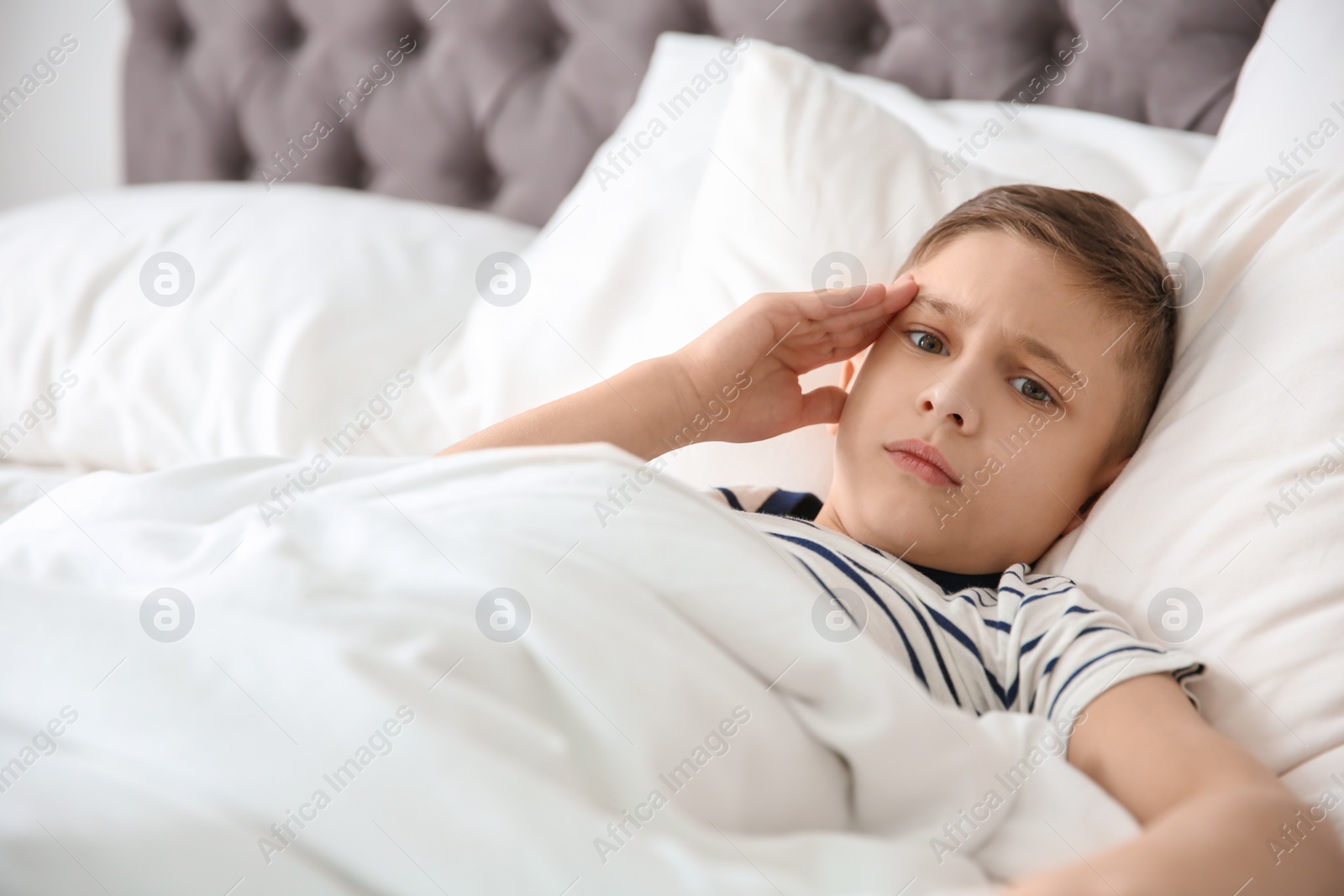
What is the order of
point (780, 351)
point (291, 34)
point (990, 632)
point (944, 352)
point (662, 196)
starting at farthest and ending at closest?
1. point (291, 34)
2. point (662, 196)
3. point (780, 351)
4. point (944, 352)
5. point (990, 632)

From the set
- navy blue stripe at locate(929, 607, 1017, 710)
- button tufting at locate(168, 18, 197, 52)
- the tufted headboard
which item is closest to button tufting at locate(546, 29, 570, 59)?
the tufted headboard

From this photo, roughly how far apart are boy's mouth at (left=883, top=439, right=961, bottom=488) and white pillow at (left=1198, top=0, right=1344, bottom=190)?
35 centimetres

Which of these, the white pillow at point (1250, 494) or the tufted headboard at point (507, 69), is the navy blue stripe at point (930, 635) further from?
the tufted headboard at point (507, 69)

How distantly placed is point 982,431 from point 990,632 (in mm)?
151

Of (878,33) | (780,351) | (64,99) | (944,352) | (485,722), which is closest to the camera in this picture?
(485,722)

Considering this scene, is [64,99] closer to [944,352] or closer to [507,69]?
[507,69]

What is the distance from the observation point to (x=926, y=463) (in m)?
0.77

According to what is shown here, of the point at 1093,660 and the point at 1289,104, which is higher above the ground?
the point at 1289,104

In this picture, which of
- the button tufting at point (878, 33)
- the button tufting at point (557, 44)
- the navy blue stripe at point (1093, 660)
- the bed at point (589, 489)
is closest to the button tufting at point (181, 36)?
the bed at point (589, 489)

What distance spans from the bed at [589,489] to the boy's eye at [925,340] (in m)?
0.13

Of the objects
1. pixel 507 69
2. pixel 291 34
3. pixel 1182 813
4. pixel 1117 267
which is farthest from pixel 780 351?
pixel 291 34

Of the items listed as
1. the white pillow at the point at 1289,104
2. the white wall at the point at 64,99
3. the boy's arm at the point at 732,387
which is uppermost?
the white pillow at the point at 1289,104

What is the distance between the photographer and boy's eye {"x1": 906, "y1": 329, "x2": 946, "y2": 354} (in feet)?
2.66

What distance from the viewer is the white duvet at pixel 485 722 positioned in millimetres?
433
